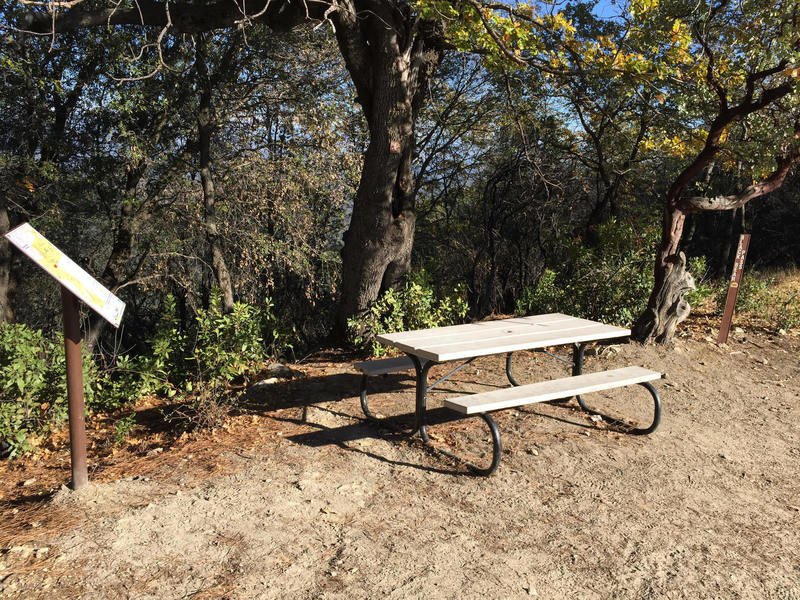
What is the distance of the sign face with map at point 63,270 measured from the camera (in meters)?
2.80

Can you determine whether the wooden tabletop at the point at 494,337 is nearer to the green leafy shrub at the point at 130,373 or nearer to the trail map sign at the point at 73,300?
the green leafy shrub at the point at 130,373

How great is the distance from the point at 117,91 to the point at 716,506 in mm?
7147

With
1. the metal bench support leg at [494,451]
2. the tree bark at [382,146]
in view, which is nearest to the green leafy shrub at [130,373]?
the tree bark at [382,146]

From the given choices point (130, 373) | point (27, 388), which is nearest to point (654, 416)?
point (130, 373)

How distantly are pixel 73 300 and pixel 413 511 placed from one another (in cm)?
216

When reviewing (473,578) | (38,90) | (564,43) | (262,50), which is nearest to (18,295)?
(38,90)

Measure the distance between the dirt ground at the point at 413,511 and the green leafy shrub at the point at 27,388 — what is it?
0.24m

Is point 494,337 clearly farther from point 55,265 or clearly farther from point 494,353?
point 55,265

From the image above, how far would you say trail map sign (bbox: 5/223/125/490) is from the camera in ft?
9.30

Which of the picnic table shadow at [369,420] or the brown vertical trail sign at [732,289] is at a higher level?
the brown vertical trail sign at [732,289]

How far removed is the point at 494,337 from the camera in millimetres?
4301

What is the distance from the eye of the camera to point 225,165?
8422 millimetres

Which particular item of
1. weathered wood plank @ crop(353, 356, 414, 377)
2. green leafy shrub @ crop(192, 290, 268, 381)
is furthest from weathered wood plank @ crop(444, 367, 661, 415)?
green leafy shrub @ crop(192, 290, 268, 381)

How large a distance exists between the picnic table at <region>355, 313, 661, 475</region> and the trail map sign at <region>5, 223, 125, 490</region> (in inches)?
72.6
